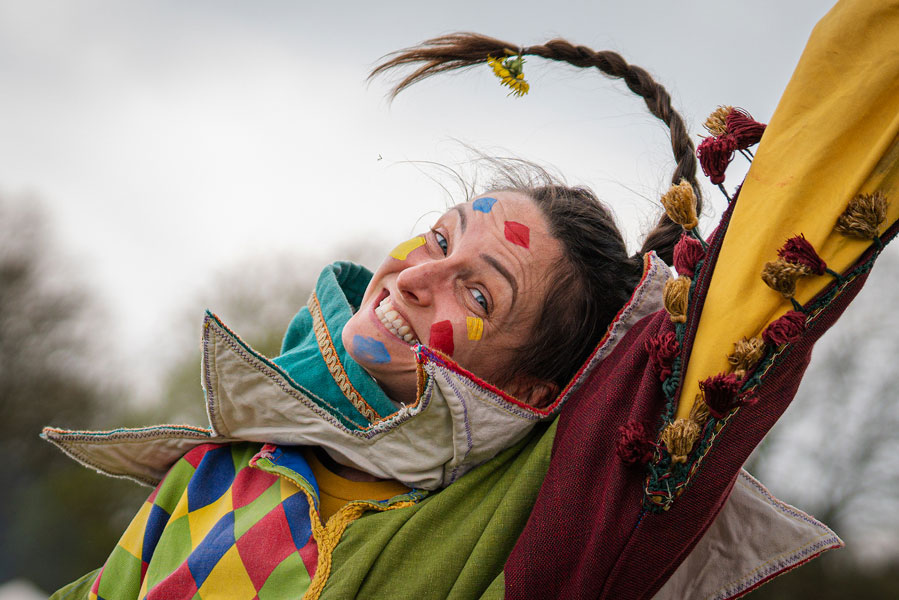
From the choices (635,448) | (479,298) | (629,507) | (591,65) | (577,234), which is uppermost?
(591,65)

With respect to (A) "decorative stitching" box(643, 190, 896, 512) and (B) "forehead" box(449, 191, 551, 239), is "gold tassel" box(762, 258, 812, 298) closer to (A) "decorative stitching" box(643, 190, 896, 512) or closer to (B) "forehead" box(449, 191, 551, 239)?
(A) "decorative stitching" box(643, 190, 896, 512)

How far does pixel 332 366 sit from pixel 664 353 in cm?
89

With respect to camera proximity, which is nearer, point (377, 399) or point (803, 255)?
point (803, 255)

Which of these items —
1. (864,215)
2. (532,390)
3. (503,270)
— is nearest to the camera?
(864,215)

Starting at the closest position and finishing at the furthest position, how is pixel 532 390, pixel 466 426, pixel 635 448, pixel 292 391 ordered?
pixel 635 448 → pixel 466 426 → pixel 292 391 → pixel 532 390

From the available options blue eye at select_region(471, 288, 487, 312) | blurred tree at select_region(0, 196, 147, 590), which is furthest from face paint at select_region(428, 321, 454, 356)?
blurred tree at select_region(0, 196, 147, 590)

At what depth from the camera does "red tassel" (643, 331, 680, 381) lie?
133cm

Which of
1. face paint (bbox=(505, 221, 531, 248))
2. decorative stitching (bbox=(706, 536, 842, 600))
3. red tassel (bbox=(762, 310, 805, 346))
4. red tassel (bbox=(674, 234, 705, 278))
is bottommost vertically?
decorative stitching (bbox=(706, 536, 842, 600))

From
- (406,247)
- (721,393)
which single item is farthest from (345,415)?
(721,393)

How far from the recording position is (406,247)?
75.5 inches

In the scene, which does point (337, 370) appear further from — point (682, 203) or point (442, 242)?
point (682, 203)

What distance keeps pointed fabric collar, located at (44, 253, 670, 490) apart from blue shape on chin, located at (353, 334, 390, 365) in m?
0.07

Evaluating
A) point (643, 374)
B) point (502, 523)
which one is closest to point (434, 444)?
point (502, 523)

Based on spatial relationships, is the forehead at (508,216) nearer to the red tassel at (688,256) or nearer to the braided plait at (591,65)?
the braided plait at (591,65)
